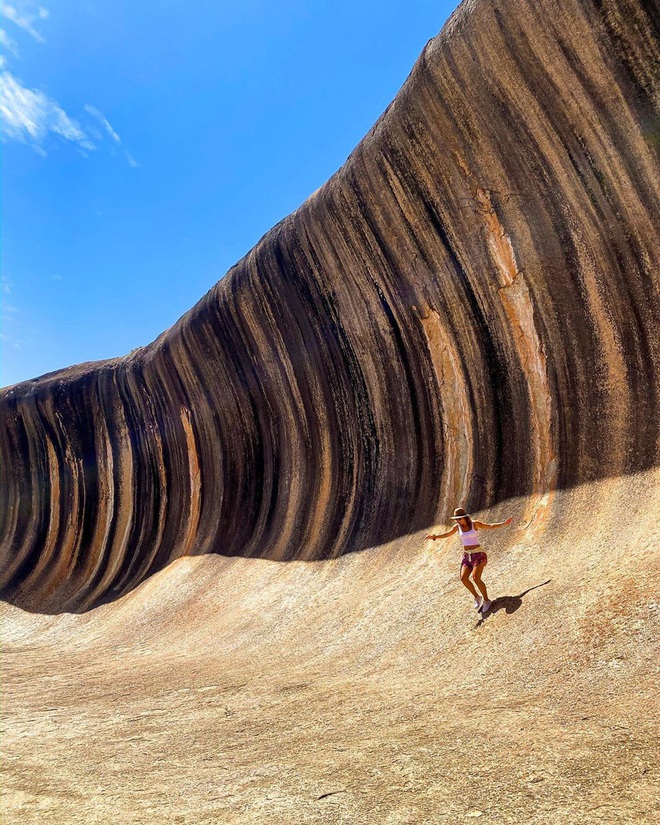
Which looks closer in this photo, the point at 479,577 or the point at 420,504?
the point at 479,577

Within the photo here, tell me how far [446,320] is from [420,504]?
3322mm

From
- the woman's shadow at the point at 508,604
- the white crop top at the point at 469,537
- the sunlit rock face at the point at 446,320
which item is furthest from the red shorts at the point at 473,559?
the sunlit rock face at the point at 446,320

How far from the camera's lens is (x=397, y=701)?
5008 mm

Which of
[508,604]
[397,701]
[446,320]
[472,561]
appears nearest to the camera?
[397,701]

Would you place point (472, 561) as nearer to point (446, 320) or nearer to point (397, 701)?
point (397, 701)

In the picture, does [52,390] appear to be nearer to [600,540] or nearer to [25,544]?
[25,544]

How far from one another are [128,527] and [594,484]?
48.2ft

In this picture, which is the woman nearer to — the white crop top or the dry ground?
the white crop top

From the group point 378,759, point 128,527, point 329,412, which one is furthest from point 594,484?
point 128,527

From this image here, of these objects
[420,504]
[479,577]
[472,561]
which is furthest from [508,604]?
[420,504]

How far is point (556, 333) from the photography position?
8297mm

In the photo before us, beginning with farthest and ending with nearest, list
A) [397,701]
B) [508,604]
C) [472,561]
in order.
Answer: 1. [472,561]
2. [508,604]
3. [397,701]

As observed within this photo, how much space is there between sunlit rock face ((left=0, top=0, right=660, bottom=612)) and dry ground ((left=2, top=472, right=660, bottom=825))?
140cm

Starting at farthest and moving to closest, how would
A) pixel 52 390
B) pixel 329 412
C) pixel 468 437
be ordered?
pixel 52 390
pixel 329 412
pixel 468 437
